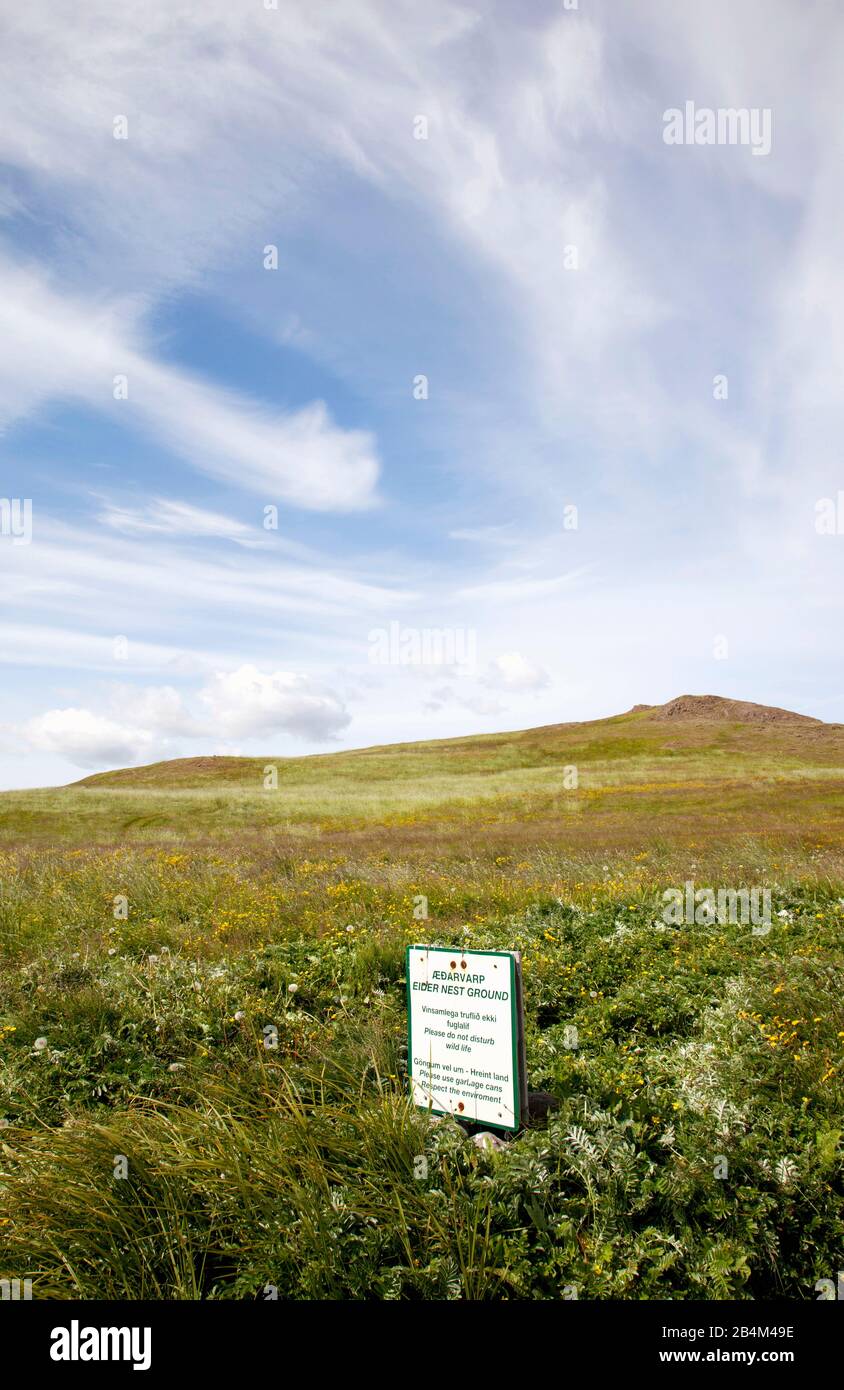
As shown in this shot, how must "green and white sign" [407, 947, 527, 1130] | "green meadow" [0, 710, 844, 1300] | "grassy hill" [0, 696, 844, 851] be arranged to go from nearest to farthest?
"green meadow" [0, 710, 844, 1300] < "green and white sign" [407, 947, 527, 1130] < "grassy hill" [0, 696, 844, 851]

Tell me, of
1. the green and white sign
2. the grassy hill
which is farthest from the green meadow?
the grassy hill

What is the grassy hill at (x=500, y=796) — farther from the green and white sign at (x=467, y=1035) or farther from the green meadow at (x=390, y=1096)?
the green and white sign at (x=467, y=1035)

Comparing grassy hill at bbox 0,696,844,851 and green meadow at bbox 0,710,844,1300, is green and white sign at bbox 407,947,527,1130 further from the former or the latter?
grassy hill at bbox 0,696,844,851

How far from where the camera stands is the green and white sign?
15.0 feet

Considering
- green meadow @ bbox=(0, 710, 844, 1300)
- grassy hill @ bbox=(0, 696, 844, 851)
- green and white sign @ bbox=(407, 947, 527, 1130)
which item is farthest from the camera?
grassy hill @ bbox=(0, 696, 844, 851)

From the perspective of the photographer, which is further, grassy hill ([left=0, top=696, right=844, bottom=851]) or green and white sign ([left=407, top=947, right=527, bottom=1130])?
grassy hill ([left=0, top=696, right=844, bottom=851])

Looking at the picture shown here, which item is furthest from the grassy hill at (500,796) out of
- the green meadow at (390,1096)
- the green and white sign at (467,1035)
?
the green and white sign at (467,1035)

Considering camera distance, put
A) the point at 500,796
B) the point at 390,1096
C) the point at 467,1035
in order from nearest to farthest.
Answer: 1. the point at 390,1096
2. the point at 467,1035
3. the point at 500,796

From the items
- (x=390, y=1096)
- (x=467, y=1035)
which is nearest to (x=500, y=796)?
(x=467, y=1035)

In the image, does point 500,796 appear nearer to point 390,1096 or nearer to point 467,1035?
point 467,1035

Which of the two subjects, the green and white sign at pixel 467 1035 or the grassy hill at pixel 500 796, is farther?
the grassy hill at pixel 500 796

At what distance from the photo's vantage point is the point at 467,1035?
15.6 feet

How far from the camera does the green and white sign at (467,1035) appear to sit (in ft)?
15.0
